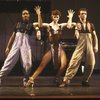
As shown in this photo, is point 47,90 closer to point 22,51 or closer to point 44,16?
point 22,51

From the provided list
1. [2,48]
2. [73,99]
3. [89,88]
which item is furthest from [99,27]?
[73,99]

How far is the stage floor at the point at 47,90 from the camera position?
25.8 feet

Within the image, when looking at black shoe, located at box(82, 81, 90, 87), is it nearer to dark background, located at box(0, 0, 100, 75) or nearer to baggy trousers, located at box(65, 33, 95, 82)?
baggy trousers, located at box(65, 33, 95, 82)

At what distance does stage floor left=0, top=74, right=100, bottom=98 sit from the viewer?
787cm

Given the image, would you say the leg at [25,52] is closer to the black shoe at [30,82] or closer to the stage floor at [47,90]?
the black shoe at [30,82]

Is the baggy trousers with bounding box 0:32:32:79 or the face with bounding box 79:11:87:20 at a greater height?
the face with bounding box 79:11:87:20

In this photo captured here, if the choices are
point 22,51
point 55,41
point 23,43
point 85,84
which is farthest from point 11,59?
point 85,84

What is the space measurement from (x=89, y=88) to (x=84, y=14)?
152 cm

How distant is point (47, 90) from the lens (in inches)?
340

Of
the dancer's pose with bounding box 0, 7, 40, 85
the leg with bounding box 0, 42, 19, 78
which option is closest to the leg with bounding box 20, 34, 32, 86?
the dancer's pose with bounding box 0, 7, 40, 85

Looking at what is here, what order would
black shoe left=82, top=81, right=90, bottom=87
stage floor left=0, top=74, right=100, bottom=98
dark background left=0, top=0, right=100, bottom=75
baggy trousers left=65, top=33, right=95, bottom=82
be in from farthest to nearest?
dark background left=0, top=0, right=100, bottom=75, black shoe left=82, top=81, right=90, bottom=87, baggy trousers left=65, top=33, right=95, bottom=82, stage floor left=0, top=74, right=100, bottom=98

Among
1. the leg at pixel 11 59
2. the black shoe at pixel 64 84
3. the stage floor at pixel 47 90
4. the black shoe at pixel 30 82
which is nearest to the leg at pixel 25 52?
the leg at pixel 11 59

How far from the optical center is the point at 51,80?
10297mm

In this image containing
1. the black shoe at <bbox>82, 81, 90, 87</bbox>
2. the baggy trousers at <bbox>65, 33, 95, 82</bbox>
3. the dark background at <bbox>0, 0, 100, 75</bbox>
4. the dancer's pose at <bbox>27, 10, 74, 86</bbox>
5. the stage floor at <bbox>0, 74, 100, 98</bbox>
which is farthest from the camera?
the dark background at <bbox>0, 0, 100, 75</bbox>
